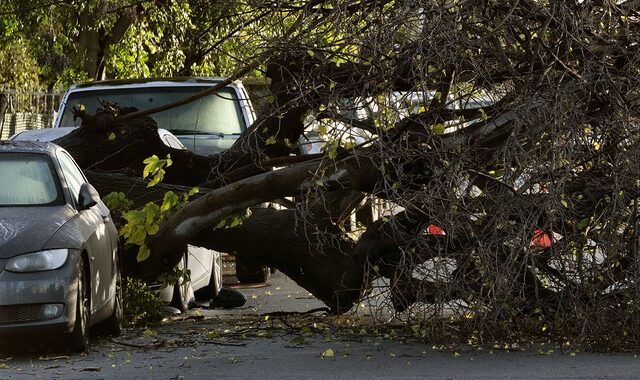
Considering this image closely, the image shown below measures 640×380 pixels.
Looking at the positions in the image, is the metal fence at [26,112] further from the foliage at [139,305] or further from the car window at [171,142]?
the foliage at [139,305]

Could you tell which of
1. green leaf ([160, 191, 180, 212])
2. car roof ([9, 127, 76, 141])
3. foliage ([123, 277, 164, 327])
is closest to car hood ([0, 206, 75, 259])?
green leaf ([160, 191, 180, 212])

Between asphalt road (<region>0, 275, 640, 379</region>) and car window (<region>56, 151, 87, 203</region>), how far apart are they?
1164mm

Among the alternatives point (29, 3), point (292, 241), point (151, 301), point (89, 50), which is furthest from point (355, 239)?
point (89, 50)

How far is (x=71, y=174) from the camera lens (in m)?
11.2

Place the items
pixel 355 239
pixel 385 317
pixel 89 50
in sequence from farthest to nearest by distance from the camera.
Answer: pixel 89 50, pixel 355 239, pixel 385 317

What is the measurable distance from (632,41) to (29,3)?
→ 1598cm

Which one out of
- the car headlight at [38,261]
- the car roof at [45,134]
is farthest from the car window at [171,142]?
the car headlight at [38,261]

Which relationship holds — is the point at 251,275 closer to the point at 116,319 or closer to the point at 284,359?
the point at 116,319

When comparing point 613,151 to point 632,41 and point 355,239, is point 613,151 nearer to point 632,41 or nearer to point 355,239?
point 632,41

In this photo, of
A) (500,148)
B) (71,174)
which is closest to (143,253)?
(71,174)

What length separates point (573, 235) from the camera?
962cm

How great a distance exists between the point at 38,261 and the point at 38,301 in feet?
0.88

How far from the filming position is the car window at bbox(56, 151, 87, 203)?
10891 millimetres

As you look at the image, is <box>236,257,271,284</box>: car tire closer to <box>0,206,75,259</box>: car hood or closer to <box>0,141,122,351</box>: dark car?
<box>0,141,122,351</box>: dark car
